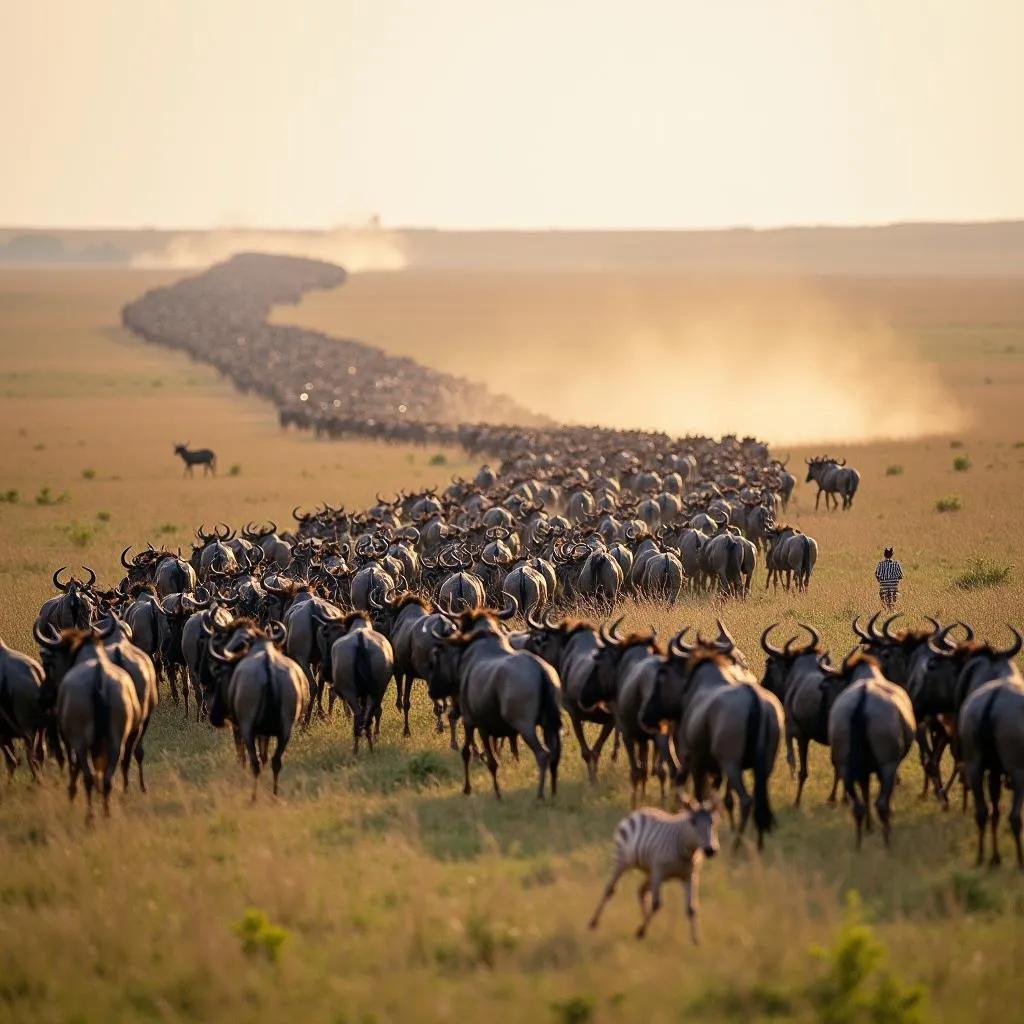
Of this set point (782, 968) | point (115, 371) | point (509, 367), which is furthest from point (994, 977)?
point (509, 367)

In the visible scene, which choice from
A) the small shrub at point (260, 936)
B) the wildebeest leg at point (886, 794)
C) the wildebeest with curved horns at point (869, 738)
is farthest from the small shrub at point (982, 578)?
the small shrub at point (260, 936)

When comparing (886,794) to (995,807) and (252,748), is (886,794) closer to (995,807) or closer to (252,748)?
(995,807)

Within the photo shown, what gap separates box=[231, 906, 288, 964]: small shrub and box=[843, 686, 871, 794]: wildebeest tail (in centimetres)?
466

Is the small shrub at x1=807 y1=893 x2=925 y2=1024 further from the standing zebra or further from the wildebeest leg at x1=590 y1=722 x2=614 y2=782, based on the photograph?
the wildebeest leg at x1=590 y1=722 x2=614 y2=782

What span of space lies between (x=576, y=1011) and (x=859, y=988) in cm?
171

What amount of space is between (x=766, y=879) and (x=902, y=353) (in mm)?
84389

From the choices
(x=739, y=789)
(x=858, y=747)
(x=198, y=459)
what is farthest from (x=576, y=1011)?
(x=198, y=459)

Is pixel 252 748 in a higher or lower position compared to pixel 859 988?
higher

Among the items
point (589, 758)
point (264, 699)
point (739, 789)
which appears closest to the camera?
point (739, 789)

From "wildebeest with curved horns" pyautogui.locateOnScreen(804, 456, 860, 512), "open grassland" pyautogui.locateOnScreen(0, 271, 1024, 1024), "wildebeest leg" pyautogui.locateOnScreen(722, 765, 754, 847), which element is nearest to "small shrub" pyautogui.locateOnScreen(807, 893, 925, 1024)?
"open grassland" pyautogui.locateOnScreen(0, 271, 1024, 1024)

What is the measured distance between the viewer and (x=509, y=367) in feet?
329

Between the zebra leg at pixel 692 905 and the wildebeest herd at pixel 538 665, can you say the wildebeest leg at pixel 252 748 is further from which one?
the zebra leg at pixel 692 905

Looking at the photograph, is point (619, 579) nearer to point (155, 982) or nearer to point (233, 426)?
point (155, 982)

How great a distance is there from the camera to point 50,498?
3988 centimetres
